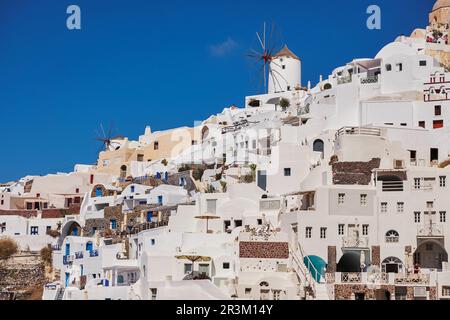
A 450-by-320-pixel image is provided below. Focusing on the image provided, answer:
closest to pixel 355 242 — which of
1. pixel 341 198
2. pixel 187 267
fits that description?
pixel 341 198

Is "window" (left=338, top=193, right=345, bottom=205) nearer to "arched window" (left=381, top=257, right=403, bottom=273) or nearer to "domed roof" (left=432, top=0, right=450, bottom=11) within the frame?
"arched window" (left=381, top=257, right=403, bottom=273)

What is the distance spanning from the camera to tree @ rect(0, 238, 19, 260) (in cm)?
5697

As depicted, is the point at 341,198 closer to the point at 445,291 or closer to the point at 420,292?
the point at 420,292

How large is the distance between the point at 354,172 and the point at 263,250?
20.1 ft

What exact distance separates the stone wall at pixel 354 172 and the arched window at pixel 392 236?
265cm

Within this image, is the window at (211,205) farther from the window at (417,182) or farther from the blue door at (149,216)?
the window at (417,182)

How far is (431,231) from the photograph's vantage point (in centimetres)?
4191

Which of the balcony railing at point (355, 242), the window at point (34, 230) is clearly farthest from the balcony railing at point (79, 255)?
the balcony railing at point (355, 242)

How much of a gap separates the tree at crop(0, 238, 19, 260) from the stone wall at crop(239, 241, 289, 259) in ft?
66.9

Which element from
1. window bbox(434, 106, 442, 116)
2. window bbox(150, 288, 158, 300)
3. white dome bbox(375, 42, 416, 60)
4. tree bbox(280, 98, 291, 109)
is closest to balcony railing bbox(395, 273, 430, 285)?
window bbox(150, 288, 158, 300)

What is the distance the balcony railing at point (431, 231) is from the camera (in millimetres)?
41844
